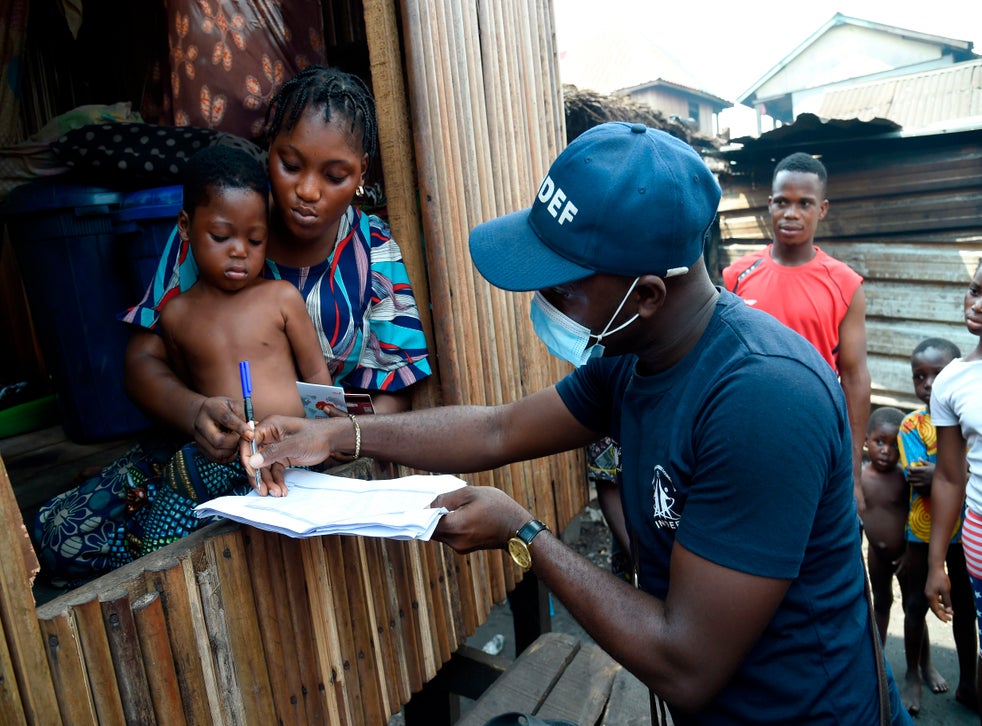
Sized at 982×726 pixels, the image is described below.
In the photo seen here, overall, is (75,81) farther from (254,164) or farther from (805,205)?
(805,205)

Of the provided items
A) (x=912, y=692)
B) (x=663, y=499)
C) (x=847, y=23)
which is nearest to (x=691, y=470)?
(x=663, y=499)

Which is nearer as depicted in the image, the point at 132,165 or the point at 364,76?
the point at 132,165

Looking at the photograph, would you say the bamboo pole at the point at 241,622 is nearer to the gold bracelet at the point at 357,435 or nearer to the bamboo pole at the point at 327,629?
the bamboo pole at the point at 327,629

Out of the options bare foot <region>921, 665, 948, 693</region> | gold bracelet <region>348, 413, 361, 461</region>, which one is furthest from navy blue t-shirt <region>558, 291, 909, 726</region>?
bare foot <region>921, 665, 948, 693</region>

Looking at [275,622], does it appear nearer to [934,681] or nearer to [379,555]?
[379,555]

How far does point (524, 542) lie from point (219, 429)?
2.77ft

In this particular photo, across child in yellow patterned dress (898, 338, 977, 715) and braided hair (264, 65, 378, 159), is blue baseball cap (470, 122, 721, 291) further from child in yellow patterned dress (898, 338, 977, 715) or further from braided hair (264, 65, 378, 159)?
child in yellow patterned dress (898, 338, 977, 715)

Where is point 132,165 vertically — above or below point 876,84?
below

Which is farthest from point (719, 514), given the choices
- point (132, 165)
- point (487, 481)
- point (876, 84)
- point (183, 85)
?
point (876, 84)

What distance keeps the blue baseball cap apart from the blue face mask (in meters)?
0.13

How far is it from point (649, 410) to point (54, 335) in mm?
2641

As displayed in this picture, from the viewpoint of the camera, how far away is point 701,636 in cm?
139

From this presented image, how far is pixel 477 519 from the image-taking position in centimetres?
170

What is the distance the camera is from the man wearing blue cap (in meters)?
1.34
